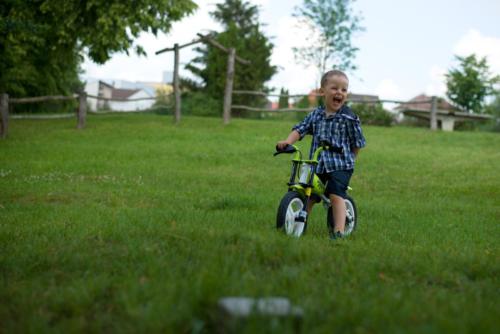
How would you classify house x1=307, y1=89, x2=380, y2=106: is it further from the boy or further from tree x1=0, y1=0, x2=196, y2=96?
tree x1=0, y1=0, x2=196, y2=96

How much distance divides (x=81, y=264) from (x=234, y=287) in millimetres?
1519

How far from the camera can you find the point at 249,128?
23859 millimetres

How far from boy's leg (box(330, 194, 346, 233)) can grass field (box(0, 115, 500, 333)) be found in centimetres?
20

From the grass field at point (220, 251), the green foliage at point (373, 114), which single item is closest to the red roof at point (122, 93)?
the green foliage at point (373, 114)

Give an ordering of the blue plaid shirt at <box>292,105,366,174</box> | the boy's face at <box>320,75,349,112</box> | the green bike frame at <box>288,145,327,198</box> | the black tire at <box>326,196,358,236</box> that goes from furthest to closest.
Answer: the black tire at <box>326,196,358,236</box> < the blue plaid shirt at <box>292,105,366,174</box> < the boy's face at <box>320,75,349,112</box> < the green bike frame at <box>288,145,327,198</box>

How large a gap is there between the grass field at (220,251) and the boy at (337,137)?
16.6 inches

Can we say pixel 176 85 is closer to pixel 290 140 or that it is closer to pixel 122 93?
pixel 290 140

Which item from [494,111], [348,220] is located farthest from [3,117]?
[494,111]

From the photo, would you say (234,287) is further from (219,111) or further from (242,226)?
(219,111)

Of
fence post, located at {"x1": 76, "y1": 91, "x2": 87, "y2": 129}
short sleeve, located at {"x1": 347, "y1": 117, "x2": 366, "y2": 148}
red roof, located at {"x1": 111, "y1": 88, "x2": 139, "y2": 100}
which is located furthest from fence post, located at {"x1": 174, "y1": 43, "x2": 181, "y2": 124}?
red roof, located at {"x1": 111, "y1": 88, "x2": 139, "y2": 100}

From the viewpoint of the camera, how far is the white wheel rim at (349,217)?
6.66 metres

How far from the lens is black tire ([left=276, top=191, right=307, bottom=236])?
600 cm

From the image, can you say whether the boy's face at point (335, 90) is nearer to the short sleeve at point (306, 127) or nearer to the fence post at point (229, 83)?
the short sleeve at point (306, 127)

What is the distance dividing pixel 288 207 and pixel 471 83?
42953 millimetres
